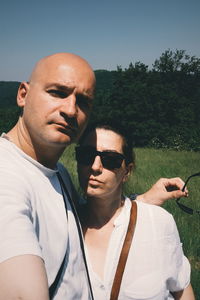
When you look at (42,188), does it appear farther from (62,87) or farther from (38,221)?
(62,87)

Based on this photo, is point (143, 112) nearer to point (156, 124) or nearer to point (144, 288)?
point (156, 124)

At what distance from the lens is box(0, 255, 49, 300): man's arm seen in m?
0.82

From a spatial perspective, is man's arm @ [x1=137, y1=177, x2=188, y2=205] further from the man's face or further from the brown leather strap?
the man's face

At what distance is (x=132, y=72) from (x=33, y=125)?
139ft

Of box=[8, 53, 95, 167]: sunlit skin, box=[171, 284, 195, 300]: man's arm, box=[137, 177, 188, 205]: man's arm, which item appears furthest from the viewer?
box=[137, 177, 188, 205]: man's arm

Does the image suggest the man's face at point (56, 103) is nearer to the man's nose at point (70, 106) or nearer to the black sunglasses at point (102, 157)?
the man's nose at point (70, 106)

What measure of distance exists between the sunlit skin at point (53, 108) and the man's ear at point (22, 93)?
0.07 m

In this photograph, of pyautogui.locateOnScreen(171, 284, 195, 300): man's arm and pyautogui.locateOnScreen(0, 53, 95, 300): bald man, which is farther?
pyautogui.locateOnScreen(171, 284, 195, 300): man's arm

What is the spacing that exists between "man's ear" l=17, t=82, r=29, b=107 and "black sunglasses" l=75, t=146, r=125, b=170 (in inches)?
23.7

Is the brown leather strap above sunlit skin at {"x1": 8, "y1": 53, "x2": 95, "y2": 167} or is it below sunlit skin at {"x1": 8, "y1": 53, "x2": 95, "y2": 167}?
below

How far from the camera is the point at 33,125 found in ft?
5.29

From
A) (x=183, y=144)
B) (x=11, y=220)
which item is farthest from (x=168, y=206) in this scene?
(x=183, y=144)

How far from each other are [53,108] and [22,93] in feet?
1.21

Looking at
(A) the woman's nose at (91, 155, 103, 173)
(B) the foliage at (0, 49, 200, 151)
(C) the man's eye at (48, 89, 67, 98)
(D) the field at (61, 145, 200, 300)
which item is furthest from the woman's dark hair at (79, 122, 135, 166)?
(B) the foliage at (0, 49, 200, 151)
